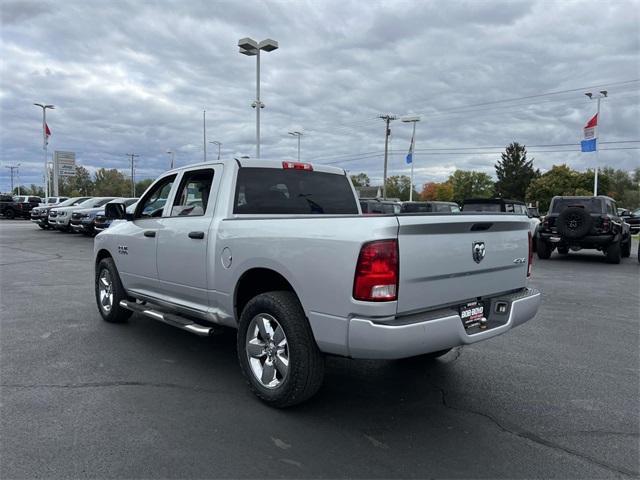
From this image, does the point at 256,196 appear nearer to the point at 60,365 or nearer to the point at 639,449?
the point at 60,365

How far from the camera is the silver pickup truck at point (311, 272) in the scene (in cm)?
299

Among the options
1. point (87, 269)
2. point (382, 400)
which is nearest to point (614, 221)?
point (382, 400)

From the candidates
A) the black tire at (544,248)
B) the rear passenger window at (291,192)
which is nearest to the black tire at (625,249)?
the black tire at (544,248)

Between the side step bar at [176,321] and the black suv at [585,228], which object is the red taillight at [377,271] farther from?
the black suv at [585,228]

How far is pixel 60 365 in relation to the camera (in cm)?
452

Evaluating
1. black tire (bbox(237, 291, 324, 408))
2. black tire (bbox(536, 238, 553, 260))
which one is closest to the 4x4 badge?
black tire (bbox(237, 291, 324, 408))

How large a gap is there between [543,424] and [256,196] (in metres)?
2.99

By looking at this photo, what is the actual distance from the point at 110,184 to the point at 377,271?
11490 centimetres

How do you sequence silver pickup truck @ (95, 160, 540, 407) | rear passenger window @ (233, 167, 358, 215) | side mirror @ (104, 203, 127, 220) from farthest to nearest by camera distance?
side mirror @ (104, 203, 127, 220) < rear passenger window @ (233, 167, 358, 215) < silver pickup truck @ (95, 160, 540, 407)

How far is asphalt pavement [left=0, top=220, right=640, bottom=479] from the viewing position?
9.45 ft

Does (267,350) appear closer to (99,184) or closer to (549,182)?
(549,182)

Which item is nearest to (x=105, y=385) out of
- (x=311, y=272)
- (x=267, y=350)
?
(x=267, y=350)

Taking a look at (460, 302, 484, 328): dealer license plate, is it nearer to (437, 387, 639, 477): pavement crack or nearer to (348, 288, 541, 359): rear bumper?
(348, 288, 541, 359): rear bumper

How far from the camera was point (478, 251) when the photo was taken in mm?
3502
